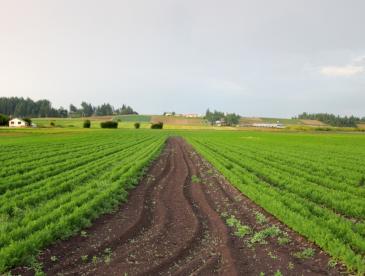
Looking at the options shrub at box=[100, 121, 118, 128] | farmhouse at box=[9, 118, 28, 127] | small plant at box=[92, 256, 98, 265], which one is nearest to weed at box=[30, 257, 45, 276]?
small plant at box=[92, 256, 98, 265]

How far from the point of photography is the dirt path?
6.13 meters

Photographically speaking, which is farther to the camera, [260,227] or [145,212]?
[145,212]

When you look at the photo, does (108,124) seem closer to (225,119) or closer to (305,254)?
(225,119)

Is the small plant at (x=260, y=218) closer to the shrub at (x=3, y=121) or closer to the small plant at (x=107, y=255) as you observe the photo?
the small plant at (x=107, y=255)

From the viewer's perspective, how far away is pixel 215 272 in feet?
19.7

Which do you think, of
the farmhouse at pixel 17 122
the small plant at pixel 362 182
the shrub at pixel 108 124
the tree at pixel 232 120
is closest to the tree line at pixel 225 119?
the tree at pixel 232 120

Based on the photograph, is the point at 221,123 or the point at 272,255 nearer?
the point at 272,255

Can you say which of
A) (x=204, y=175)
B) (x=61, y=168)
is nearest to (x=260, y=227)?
(x=204, y=175)

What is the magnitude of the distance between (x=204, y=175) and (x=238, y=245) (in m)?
10.4

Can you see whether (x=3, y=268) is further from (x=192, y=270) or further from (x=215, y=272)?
(x=215, y=272)

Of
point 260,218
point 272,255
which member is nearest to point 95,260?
point 272,255

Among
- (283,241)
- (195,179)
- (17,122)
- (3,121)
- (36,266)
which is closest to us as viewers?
(36,266)

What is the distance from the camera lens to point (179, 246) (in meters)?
7.30

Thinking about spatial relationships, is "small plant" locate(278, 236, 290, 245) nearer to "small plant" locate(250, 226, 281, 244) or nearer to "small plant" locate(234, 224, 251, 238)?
"small plant" locate(250, 226, 281, 244)
